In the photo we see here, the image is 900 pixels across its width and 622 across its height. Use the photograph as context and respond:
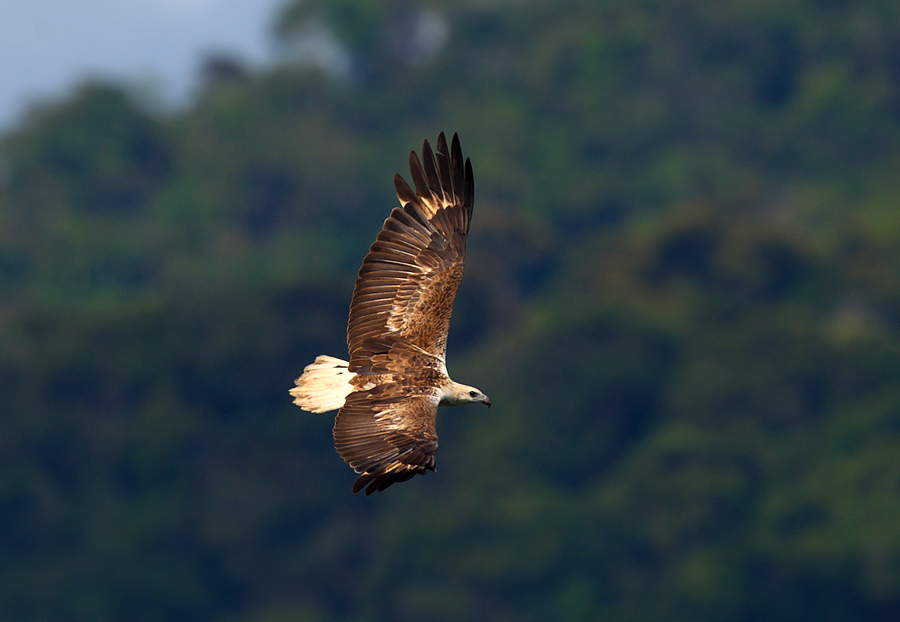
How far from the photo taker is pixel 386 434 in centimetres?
1294

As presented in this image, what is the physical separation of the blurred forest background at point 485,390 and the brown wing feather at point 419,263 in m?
39.4

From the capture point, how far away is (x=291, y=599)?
5769 centimetres

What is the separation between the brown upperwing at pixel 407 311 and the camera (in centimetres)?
1303

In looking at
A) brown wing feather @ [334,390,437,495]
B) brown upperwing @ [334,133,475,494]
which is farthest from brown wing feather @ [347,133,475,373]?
brown wing feather @ [334,390,437,495]

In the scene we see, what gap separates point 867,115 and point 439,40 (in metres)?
21.4

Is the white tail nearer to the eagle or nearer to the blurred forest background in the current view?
the eagle

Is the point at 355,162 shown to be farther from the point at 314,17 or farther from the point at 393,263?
the point at 393,263

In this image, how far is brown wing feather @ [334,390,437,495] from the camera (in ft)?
41.5

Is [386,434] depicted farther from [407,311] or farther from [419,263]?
[419,263]

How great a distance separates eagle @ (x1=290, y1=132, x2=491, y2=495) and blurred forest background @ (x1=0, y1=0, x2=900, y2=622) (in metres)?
39.4

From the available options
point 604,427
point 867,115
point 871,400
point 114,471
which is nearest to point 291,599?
point 114,471

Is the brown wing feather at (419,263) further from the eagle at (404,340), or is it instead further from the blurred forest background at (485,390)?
the blurred forest background at (485,390)

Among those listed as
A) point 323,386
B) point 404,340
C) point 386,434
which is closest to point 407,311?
point 404,340

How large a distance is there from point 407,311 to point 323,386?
2.88ft
